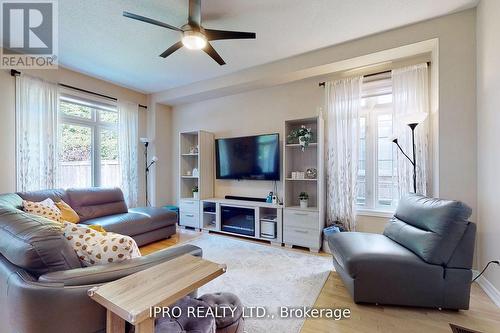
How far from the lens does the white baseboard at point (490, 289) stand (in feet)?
6.40

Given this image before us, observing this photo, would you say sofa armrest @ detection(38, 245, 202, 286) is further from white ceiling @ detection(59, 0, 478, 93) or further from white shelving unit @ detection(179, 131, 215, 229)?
white shelving unit @ detection(179, 131, 215, 229)

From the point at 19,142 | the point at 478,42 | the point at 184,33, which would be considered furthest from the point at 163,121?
the point at 478,42

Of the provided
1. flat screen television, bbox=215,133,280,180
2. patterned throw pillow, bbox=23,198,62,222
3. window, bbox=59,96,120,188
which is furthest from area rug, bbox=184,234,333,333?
window, bbox=59,96,120,188

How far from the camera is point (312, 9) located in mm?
2295

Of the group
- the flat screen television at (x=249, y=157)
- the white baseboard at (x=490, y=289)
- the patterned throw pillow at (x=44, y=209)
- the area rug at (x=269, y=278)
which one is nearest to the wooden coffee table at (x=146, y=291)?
the area rug at (x=269, y=278)

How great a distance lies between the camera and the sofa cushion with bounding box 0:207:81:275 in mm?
1066

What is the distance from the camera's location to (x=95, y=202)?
11.4 ft

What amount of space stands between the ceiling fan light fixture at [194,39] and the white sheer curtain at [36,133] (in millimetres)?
2580

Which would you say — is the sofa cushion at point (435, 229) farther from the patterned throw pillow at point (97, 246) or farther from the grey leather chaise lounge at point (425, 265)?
the patterned throw pillow at point (97, 246)

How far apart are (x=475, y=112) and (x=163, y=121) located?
16.5ft

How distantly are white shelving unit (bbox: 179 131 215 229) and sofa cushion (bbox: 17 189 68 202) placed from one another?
1.83 meters

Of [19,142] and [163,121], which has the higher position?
[163,121]

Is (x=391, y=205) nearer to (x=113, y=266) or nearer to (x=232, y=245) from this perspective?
(x=232, y=245)

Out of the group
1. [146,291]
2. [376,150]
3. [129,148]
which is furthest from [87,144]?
[376,150]
